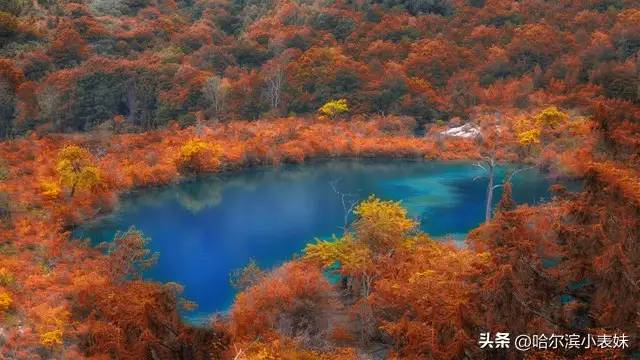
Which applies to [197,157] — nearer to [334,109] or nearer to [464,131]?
[334,109]

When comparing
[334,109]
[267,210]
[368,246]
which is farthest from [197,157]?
[368,246]

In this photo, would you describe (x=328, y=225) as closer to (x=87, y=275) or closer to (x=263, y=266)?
(x=263, y=266)

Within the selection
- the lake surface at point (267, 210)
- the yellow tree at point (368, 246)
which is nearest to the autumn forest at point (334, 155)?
the yellow tree at point (368, 246)

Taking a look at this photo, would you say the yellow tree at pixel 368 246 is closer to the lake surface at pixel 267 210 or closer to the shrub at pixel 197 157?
the lake surface at pixel 267 210

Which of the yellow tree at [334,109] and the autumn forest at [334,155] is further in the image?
the yellow tree at [334,109]

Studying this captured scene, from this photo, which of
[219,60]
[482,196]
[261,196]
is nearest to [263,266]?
[261,196]

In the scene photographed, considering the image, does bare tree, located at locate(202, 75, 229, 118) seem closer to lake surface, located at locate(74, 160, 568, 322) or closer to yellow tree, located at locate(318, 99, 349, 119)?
yellow tree, located at locate(318, 99, 349, 119)
